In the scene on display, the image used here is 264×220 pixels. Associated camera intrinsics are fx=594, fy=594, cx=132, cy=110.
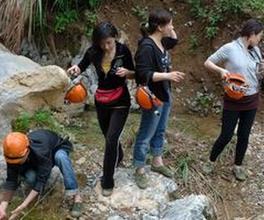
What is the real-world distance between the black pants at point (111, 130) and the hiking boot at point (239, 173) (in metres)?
1.20

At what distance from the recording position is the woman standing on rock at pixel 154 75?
4066mm

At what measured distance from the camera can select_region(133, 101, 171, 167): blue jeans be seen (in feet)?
14.2

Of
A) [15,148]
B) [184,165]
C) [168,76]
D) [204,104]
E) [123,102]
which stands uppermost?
[168,76]

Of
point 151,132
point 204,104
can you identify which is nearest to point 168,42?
point 151,132

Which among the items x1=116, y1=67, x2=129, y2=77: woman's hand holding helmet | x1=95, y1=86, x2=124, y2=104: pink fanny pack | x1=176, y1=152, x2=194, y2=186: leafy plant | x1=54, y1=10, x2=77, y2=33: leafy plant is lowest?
x1=176, y1=152, x2=194, y2=186: leafy plant

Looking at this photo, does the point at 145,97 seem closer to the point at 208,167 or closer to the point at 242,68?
the point at 242,68

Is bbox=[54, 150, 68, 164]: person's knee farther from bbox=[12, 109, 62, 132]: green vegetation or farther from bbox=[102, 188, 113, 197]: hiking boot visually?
bbox=[12, 109, 62, 132]: green vegetation

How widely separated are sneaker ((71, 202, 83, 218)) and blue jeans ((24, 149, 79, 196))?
0.35 feet

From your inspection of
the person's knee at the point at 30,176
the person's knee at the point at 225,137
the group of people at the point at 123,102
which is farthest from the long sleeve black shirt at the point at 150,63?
the person's knee at the point at 30,176

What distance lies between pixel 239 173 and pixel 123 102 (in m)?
1.37

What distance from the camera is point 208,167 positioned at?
203 inches

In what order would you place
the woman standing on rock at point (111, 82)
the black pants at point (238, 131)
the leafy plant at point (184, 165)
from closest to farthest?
the woman standing on rock at point (111, 82) → the black pants at point (238, 131) → the leafy plant at point (184, 165)

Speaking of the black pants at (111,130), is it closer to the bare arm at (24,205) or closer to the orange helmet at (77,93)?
the orange helmet at (77,93)

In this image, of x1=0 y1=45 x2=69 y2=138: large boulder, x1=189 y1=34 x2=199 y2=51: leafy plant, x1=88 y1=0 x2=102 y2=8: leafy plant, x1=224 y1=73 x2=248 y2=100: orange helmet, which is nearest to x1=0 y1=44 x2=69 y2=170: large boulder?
x1=0 y1=45 x2=69 y2=138: large boulder
